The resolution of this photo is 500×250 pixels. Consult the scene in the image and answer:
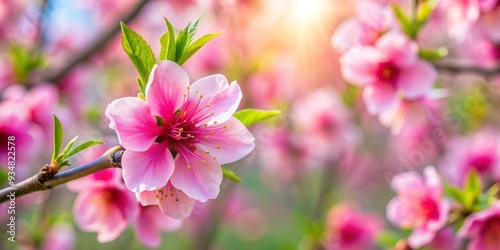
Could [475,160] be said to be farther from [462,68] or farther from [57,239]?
[57,239]

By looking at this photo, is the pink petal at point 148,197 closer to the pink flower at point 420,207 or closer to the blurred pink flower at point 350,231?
the pink flower at point 420,207

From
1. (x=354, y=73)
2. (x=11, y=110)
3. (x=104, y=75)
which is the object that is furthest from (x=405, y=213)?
(x=104, y=75)

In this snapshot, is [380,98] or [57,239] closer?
[380,98]

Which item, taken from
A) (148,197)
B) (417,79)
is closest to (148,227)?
(148,197)

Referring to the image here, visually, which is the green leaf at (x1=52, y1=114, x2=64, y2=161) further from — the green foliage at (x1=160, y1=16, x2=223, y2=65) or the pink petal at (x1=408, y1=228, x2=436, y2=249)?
the pink petal at (x1=408, y1=228, x2=436, y2=249)

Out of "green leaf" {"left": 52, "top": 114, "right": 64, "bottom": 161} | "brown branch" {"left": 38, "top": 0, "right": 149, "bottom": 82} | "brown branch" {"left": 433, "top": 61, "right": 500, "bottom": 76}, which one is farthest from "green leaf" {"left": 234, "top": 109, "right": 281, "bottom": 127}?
"brown branch" {"left": 38, "top": 0, "right": 149, "bottom": 82}

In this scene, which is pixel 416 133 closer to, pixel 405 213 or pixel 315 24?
pixel 315 24

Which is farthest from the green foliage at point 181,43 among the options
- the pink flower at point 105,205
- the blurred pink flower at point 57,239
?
the blurred pink flower at point 57,239

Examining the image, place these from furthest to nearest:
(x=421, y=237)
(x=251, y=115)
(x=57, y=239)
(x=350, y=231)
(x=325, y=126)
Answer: (x=325, y=126), (x=350, y=231), (x=57, y=239), (x=421, y=237), (x=251, y=115)
